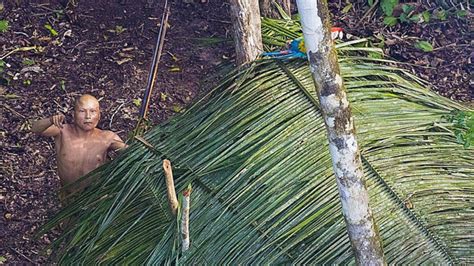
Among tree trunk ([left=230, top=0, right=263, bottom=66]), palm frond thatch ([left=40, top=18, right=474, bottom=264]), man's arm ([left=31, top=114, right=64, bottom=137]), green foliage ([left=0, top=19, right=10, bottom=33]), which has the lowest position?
palm frond thatch ([left=40, top=18, right=474, bottom=264])

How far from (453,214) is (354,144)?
3.04ft

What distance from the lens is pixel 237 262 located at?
3.44 m

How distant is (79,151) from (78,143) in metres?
0.04

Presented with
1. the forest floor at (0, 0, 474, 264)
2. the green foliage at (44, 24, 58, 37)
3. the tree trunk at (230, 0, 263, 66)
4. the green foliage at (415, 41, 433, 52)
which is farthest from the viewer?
the green foliage at (44, 24, 58, 37)

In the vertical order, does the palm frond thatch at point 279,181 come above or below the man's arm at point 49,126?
below

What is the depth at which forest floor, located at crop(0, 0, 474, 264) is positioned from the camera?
5.47 m

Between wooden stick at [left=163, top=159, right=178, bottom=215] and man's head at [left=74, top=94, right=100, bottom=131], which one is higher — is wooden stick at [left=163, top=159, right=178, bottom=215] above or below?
below

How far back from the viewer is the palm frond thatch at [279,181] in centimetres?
344

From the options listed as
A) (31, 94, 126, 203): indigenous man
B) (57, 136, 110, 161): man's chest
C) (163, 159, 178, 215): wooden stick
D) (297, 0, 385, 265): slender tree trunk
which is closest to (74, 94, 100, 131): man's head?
(31, 94, 126, 203): indigenous man

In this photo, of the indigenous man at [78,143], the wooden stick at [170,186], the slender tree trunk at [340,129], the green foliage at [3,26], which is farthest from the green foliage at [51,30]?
the slender tree trunk at [340,129]

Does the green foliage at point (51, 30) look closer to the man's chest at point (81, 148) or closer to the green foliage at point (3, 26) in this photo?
the green foliage at point (3, 26)

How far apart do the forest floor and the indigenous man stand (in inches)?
33.6

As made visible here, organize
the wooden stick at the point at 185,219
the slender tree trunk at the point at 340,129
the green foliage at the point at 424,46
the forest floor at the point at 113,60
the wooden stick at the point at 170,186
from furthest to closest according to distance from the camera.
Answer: the green foliage at the point at 424,46
the forest floor at the point at 113,60
the wooden stick at the point at 170,186
the wooden stick at the point at 185,219
the slender tree trunk at the point at 340,129

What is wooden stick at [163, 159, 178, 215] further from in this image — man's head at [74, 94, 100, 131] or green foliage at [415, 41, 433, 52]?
green foliage at [415, 41, 433, 52]
